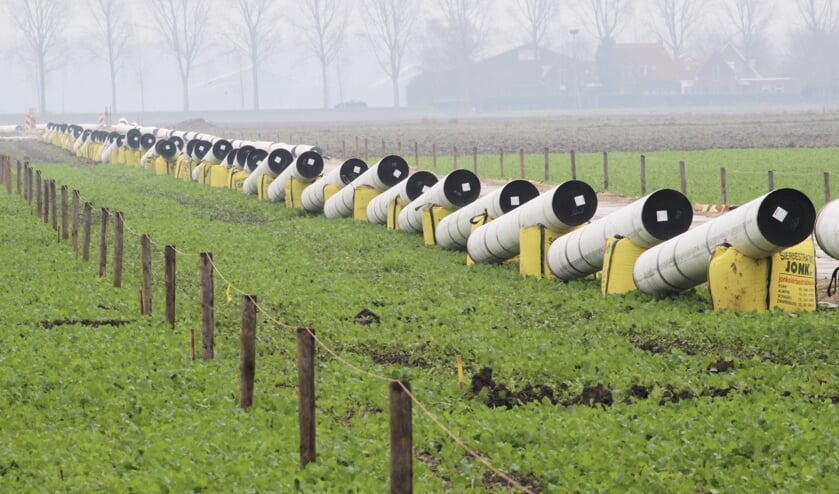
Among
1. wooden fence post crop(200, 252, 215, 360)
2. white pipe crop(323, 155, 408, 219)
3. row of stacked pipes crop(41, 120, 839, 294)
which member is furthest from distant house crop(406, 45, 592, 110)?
wooden fence post crop(200, 252, 215, 360)

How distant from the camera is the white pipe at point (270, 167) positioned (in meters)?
42.8

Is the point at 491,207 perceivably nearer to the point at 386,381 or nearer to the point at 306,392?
the point at 386,381

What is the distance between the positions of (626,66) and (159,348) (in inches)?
7032

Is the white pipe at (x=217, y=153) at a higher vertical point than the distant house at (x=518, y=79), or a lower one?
Result: lower

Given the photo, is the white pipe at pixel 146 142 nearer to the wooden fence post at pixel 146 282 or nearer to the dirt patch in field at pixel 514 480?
the wooden fence post at pixel 146 282

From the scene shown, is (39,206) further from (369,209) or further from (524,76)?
(524,76)

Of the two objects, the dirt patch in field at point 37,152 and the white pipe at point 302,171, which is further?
the dirt patch in field at point 37,152

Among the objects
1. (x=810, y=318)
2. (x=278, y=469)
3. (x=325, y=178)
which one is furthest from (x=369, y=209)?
(x=278, y=469)

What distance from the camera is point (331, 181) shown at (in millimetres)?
37219

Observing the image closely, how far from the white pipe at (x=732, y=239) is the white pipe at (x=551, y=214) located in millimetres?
3370

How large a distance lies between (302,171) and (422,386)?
25.8 meters

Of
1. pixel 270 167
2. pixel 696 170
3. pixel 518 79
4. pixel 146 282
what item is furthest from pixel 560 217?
pixel 518 79

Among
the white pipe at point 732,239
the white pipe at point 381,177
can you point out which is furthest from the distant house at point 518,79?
the white pipe at point 732,239

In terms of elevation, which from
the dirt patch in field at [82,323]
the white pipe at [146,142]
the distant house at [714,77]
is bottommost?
the dirt patch in field at [82,323]
